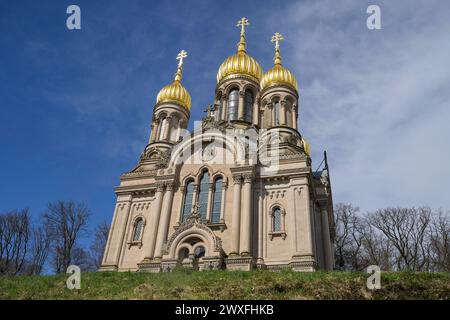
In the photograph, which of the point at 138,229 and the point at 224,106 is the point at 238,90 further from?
the point at 138,229

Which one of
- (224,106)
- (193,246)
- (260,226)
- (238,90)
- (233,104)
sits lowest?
(193,246)

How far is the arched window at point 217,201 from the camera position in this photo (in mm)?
21812

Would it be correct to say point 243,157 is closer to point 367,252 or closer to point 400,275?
point 400,275

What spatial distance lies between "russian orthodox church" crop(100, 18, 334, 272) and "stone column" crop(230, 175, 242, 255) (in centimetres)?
6

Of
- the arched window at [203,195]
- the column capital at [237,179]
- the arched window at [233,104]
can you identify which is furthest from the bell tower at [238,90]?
the column capital at [237,179]

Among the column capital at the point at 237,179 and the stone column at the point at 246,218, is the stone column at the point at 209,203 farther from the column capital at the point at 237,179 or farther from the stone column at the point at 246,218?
the stone column at the point at 246,218

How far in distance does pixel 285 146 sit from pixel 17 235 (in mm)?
27795

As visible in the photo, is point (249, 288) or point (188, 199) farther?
point (188, 199)

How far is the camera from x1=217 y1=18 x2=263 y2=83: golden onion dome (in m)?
32.2

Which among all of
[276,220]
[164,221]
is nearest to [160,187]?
[164,221]

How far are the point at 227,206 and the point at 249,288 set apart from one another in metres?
10.4

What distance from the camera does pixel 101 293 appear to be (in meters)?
11.9

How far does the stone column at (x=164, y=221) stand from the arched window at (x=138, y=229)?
7.70 feet

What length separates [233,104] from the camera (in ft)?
103
